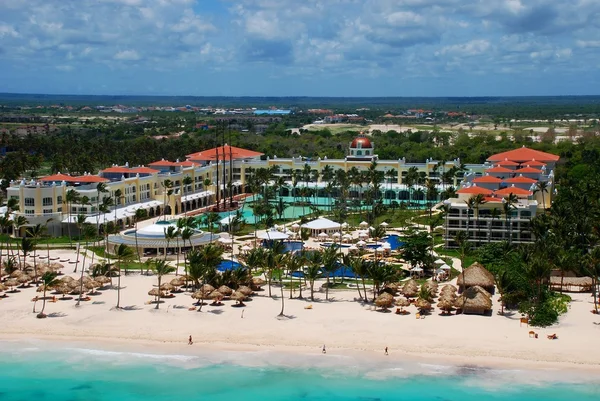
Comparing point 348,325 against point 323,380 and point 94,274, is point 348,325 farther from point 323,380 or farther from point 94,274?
point 94,274

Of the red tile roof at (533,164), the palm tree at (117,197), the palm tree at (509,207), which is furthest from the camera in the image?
the red tile roof at (533,164)

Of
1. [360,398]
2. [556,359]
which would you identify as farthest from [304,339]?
[556,359]

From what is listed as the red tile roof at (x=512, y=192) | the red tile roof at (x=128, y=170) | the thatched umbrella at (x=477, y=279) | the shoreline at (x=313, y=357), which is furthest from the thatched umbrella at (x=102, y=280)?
the red tile roof at (x=512, y=192)

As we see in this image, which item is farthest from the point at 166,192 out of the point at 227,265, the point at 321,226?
the point at 227,265

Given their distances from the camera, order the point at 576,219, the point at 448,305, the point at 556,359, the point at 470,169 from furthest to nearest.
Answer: the point at 470,169, the point at 576,219, the point at 448,305, the point at 556,359

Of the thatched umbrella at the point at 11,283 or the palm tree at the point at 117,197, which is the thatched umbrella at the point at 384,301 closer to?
the thatched umbrella at the point at 11,283

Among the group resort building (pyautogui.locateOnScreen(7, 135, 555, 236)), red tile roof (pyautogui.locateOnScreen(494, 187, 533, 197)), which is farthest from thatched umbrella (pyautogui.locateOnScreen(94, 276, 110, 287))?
A: red tile roof (pyautogui.locateOnScreen(494, 187, 533, 197))

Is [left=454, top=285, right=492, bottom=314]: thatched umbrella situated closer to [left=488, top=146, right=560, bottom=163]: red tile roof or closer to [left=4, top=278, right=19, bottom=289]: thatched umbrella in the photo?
[left=4, top=278, right=19, bottom=289]: thatched umbrella

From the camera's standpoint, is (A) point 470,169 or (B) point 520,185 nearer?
(B) point 520,185
